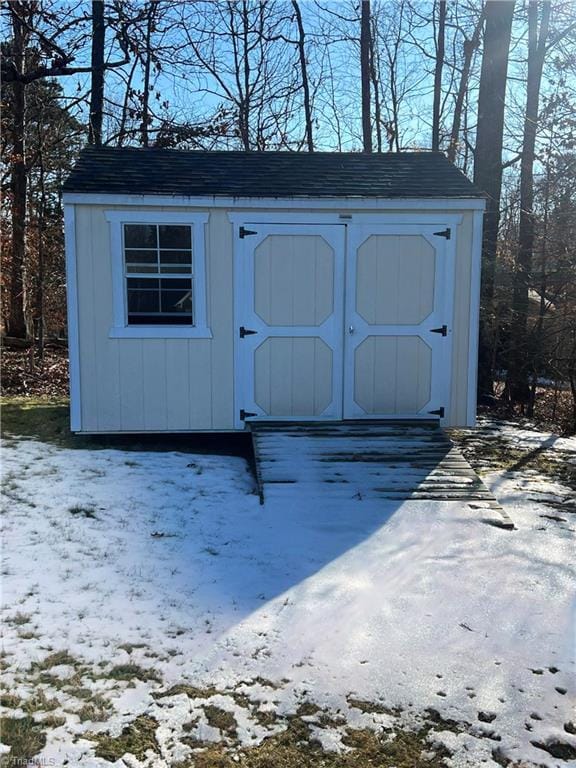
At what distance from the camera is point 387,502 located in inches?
197

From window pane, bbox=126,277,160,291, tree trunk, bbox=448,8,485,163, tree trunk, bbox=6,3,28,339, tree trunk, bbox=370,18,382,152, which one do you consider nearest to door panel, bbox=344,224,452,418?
window pane, bbox=126,277,160,291

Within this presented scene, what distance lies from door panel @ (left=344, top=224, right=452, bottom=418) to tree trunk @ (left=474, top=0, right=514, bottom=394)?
4186mm

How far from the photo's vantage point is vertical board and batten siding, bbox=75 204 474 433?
6.34 m

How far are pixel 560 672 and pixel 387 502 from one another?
2154 millimetres

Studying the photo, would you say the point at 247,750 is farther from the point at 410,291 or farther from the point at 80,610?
the point at 410,291

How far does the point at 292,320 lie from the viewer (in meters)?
6.55

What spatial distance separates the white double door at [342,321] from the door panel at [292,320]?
0.03 feet

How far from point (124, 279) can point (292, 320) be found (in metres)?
1.77

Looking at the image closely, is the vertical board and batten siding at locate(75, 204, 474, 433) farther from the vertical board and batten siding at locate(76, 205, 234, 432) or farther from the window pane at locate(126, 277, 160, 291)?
the window pane at locate(126, 277, 160, 291)

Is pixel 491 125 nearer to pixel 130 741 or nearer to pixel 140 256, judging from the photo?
pixel 140 256

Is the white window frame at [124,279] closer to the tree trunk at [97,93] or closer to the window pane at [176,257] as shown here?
the window pane at [176,257]

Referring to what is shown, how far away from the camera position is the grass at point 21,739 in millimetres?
2275

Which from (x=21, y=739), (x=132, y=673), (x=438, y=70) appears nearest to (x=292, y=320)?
(x=132, y=673)

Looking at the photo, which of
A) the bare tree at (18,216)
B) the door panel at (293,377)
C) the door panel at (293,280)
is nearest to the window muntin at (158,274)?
the door panel at (293,280)
